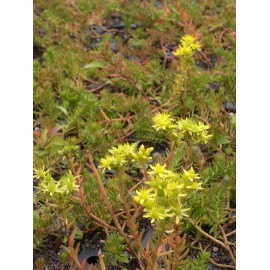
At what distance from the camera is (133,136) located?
2.06 m

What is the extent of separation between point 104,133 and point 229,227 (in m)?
0.56

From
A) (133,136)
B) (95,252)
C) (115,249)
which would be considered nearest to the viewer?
(115,249)

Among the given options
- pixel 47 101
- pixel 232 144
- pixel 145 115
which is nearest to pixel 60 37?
pixel 47 101

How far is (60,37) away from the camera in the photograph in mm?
2775

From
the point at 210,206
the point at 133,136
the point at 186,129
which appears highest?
the point at 186,129

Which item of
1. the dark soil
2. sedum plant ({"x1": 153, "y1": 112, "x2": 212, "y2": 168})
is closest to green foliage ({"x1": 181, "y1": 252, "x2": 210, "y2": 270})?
the dark soil

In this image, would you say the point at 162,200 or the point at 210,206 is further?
the point at 210,206

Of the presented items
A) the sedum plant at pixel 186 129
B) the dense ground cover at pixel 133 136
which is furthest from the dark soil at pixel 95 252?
the sedum plant at pixel 186 129

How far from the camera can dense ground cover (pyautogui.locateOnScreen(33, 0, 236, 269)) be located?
1.33m

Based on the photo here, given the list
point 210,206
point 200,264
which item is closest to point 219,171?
point 210,206

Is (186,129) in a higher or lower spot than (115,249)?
higher

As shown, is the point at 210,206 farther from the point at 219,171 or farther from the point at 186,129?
the point at 186,129

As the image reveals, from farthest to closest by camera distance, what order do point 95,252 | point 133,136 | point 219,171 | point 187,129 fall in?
point 133,136
point 219,171
point 95,252
point 187,129

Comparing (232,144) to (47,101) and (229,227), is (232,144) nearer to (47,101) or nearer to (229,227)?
(229,227)
